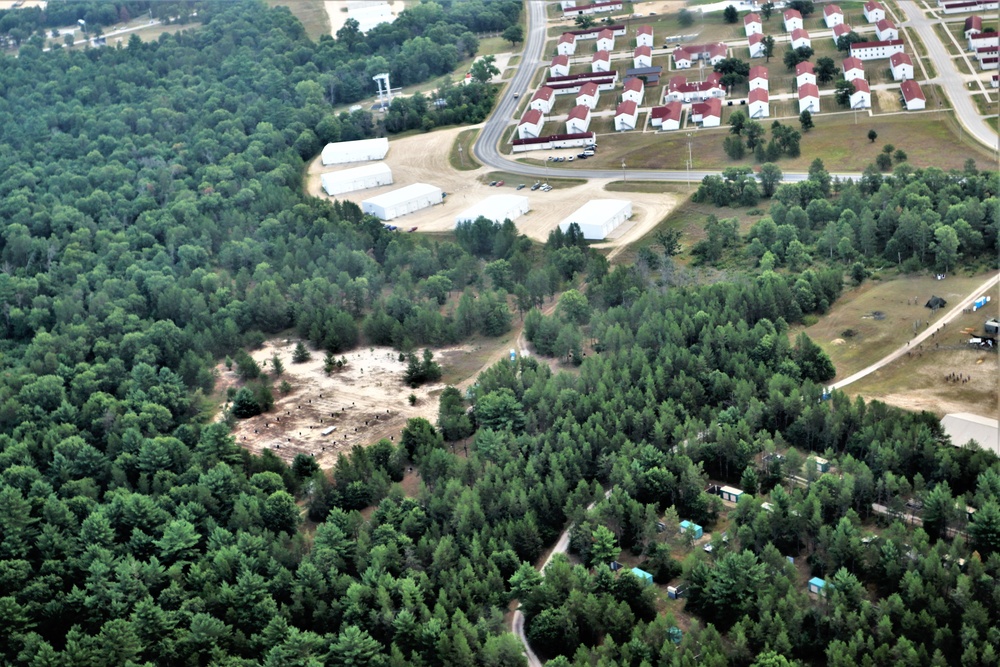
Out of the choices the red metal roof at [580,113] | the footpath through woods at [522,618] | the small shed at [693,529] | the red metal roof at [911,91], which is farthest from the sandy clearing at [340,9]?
the small shed at [693,529]

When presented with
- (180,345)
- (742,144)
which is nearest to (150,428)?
(180,345)

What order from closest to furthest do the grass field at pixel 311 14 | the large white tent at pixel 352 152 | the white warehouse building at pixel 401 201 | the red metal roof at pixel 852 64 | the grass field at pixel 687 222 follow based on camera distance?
1. the grass field at pixel 687 222
2. the white warehouse building at pixel 401 201
3. the red metal roof at pixel 852 64
4. the large white tent at pixel 352 152
5. the grass field at pixel 311 14

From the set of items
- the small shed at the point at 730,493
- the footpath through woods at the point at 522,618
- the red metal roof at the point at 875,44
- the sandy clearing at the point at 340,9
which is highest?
the sandy clearing at the point at 340,9

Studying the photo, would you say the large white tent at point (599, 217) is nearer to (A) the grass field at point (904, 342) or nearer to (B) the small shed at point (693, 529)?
(A) the grass field at point (904, 342)

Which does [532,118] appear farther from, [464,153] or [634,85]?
[634,85]

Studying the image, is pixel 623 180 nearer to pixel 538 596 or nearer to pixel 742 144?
pixel 742 144

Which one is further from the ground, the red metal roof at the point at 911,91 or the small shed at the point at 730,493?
the red metal roof at the point at 911,91

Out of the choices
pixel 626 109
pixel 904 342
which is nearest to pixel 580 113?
pixel 626 109
